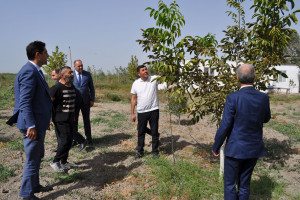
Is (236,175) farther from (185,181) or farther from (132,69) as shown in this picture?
(132,69)

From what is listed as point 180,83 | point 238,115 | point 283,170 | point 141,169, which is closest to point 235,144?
point 238,115

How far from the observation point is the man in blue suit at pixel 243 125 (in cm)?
254

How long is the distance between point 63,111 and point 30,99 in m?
1.21

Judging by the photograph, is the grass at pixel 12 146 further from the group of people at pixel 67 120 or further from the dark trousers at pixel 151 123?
the dark trousers at pixel 151 123

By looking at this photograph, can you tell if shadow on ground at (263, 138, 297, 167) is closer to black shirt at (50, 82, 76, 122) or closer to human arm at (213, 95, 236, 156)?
human arm at (213, 95, 236, 156)

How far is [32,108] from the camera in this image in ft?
10.2

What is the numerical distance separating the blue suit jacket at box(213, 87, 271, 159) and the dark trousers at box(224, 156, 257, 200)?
131mm

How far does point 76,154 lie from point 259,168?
392cm

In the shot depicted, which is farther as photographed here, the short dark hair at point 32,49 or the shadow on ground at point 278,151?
the shadow on ground at point 278,151

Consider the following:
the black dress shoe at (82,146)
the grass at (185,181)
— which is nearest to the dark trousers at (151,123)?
the grass at (185,181)

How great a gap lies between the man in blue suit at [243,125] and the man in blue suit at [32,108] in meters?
2.35

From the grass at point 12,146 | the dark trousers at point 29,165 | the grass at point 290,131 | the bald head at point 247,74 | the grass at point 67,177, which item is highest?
the bald head at point 247,74

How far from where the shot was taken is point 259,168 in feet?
15.0

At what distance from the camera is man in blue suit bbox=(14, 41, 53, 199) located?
3000mm
